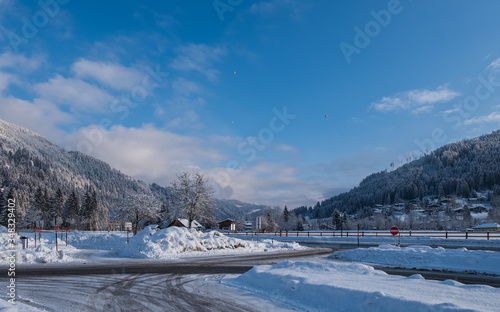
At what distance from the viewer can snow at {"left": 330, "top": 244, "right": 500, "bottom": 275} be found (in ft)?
53.9

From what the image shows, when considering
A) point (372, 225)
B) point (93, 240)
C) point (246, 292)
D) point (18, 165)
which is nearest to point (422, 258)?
point (246, 292)

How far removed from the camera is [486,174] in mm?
165875

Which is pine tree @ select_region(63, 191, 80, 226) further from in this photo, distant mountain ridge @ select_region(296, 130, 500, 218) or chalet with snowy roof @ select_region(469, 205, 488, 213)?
chalet with snowy roof @ select_region(469, 205, 488, 213)

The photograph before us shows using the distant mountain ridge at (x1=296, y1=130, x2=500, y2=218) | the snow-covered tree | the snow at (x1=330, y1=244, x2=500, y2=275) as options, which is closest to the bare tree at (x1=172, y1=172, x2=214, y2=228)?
the snow-covered tree

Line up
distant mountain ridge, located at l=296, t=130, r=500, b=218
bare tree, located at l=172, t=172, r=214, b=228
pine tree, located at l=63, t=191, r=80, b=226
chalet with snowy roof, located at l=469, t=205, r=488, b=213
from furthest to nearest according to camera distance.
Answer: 1. distant mountain ridge, located at l=296, t=130, r=500, b=218
2. chalet with snowy roof, located at l=469, t=205, r=488, b=213
3. pine tree, located at l=63, t=191, r=80, b=226
4. bare tree, located at l=172, t=172, r=214, b=228

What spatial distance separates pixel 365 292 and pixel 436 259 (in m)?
12.7

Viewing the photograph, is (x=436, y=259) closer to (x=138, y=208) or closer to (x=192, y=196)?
(x=192, y=196)

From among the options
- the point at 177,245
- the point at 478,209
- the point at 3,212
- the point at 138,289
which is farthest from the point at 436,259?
the point at 478,209

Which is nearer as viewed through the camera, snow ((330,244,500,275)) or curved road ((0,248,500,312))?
curved road ((0,248,500,312))

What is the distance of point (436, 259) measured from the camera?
18.1 metres

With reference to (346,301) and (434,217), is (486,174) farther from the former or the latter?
(346,301)

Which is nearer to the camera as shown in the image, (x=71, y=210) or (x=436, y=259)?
(x=436, y=259)

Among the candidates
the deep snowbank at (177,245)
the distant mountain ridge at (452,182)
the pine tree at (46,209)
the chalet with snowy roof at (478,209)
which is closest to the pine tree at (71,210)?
the pine tree at (46,209)

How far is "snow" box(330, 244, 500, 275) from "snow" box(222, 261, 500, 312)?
7.18 metres
